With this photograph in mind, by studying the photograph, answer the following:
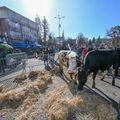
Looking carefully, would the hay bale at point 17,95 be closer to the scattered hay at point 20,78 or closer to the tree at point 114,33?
the scattered hay at point 20,78

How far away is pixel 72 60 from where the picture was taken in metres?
9.98

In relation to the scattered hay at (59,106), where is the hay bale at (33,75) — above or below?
below

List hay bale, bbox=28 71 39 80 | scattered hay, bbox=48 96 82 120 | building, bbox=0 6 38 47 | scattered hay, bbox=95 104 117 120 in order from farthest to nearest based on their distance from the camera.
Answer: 1. building, bbox=0 6 38 47
2. hay bale, bbox=28 71 39 80
3. scattered hay, bbox=48 96 82 120
4. scattered hay, bbox=95 104 117 120

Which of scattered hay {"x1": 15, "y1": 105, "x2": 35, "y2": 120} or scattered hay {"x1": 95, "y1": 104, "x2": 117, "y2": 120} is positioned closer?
scattered hay {"x1": 95, "y1": 104, "x2": 117, "y2": 120}

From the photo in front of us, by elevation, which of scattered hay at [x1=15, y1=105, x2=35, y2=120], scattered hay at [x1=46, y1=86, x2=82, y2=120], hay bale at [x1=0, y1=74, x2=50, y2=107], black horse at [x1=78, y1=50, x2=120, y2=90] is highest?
black horse at [x1=78, y1=50, x2=120, y2=90]

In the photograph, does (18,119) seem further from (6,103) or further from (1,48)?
(1,48)

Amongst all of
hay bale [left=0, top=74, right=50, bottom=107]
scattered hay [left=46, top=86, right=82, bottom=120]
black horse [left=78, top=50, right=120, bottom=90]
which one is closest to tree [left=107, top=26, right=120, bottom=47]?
black horse [left=78, top=50, right=120, bottom=90]

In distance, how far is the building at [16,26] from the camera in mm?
54891

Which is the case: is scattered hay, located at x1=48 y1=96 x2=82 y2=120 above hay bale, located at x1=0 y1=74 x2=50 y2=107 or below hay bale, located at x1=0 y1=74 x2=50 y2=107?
above

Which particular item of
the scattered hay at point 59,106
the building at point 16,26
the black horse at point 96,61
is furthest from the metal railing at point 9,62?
the building at point 16,26

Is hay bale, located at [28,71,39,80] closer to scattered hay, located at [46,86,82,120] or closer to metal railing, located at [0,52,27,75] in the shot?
metal railing, located at [0,52,27,75]

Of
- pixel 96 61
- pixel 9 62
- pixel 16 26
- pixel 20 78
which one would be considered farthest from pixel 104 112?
pixel 16 26

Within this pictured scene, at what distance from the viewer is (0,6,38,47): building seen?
54891 millimetres

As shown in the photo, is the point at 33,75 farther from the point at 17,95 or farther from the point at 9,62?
the point at 9,62
